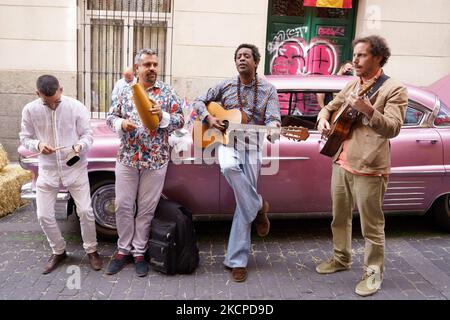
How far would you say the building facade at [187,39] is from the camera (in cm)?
777

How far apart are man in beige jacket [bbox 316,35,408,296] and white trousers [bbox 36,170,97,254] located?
208 centimetres

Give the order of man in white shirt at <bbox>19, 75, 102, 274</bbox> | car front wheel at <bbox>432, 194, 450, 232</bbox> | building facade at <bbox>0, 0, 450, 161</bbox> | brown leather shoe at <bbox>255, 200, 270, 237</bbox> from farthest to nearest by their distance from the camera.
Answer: building facade at <bbox>0, 0, 450, 161</bbox> < car front wheel at <bbox>432, 194, 450, 232</bbox> < brown leather shoe at <bbox>255, 200, 270, 237</bbox> < man in white shirt at <bbox>19, 75, 102, 274</bbox>

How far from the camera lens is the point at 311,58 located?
8688mm

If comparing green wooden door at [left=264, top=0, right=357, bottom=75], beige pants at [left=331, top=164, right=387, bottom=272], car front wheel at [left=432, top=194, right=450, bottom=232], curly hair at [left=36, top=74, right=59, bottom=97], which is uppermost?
green wooden door at [left=264, top=0, right=357, bottom=75]

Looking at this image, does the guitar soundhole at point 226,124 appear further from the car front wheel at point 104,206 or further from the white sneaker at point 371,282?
the white sneaker at point 371,282

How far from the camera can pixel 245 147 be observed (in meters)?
3.89

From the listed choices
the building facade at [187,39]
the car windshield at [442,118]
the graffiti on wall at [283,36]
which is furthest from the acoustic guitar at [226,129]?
A: the graffiti on wall at [283,36]

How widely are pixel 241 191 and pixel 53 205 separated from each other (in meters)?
1.63

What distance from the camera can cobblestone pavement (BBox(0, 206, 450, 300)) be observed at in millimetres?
3662

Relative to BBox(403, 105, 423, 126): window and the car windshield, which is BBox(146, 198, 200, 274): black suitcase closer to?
BBox(403, 105, 423, 126): window

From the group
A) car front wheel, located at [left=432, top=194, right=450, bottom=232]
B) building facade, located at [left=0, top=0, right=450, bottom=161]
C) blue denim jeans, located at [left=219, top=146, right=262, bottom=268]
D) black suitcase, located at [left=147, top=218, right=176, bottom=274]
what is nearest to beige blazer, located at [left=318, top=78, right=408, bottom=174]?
blue denim jeans, located at [left=219, top=146, right=262, bottom=268]

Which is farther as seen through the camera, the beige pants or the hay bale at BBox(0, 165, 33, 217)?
the hay bale at BBox(0, 165, 33, 217)

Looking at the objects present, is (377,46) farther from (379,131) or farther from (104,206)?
(104,206)

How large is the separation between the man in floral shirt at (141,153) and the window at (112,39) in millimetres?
4398
